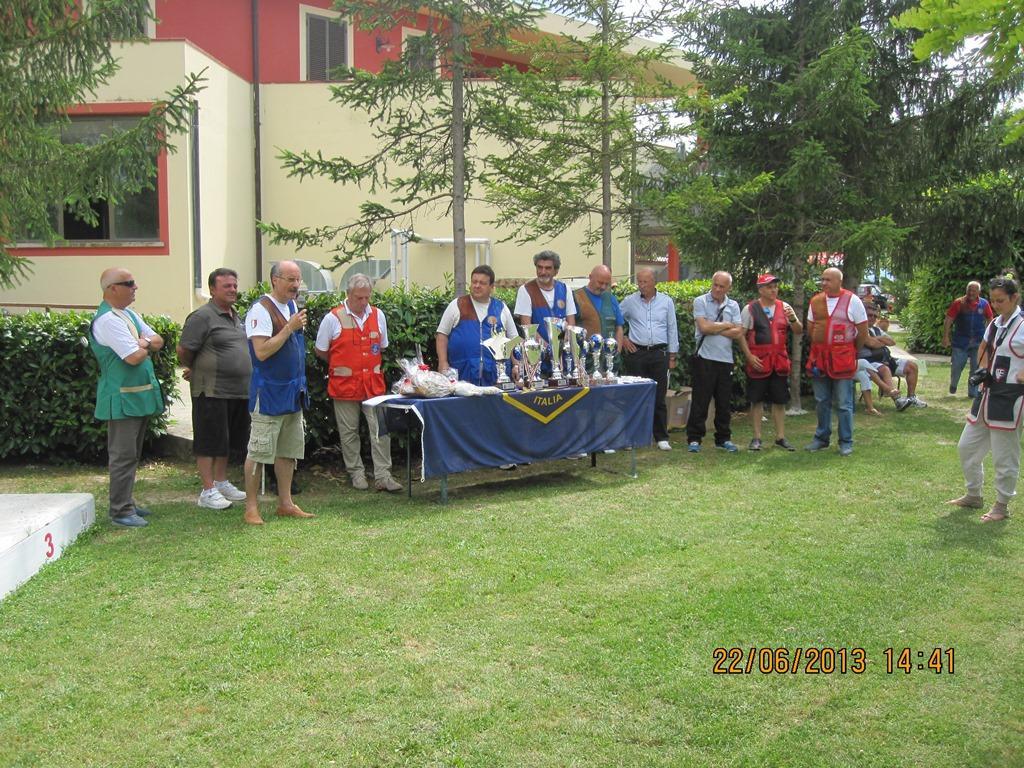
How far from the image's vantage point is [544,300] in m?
8.89

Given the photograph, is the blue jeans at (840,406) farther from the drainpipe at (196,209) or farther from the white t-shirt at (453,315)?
the drainpipe at (196,209)

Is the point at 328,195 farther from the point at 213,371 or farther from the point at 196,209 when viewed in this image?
the point at 213,371

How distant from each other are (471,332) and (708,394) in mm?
3095

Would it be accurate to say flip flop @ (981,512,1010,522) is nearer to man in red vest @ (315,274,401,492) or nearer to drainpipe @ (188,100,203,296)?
man in red vest @ (315,274,401,492)

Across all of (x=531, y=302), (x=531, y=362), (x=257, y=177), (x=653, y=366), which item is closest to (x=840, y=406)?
(x=653, y=366)

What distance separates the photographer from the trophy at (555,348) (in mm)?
8242

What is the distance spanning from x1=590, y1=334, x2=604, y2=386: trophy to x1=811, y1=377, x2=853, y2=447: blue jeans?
8.21 ft

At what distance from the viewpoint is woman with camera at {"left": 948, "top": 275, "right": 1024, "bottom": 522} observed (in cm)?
673

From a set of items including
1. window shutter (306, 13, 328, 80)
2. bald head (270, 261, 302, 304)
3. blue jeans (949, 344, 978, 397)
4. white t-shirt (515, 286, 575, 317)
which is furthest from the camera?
window shutter (306, 13, 328, 80)

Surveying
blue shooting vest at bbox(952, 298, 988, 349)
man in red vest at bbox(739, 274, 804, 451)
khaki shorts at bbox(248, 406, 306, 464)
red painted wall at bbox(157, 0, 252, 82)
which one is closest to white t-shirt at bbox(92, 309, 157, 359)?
khaki shorts at bbox(248, 406, 306, 464)

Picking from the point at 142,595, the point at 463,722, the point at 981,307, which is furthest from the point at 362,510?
the point at 981,307

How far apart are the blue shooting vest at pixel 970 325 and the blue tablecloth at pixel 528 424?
24.2ft

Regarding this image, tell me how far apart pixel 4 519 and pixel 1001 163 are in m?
13.2

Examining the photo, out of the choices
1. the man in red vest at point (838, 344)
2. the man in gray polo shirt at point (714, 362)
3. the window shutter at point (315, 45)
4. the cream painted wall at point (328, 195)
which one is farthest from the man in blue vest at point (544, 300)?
the window shutter at point (315, 45)
